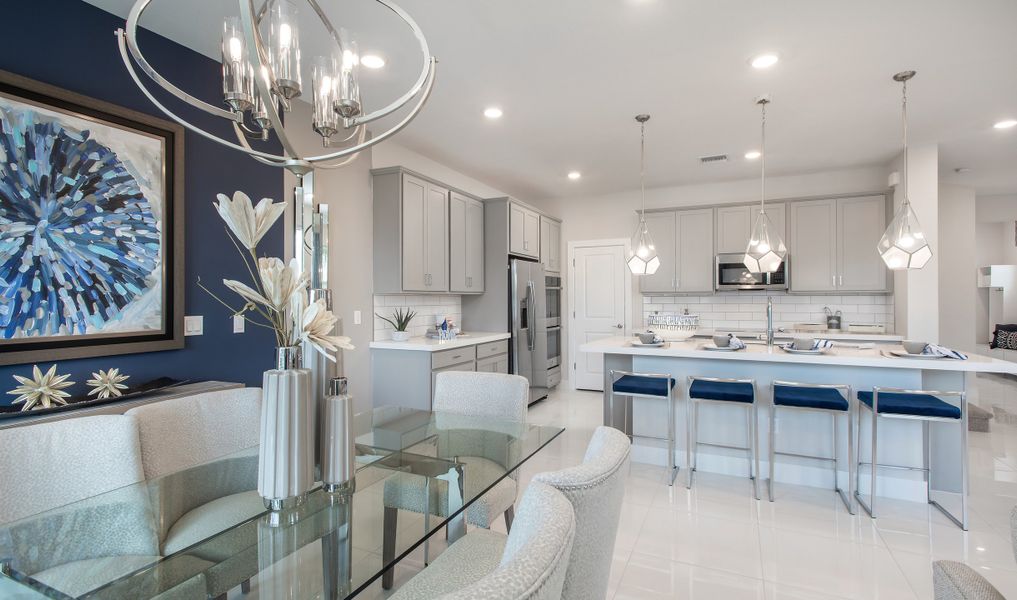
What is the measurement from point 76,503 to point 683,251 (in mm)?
5766

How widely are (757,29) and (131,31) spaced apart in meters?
2.84

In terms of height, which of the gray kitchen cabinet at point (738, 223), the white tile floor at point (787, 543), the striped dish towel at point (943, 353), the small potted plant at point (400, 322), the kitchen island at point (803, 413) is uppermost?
the gray kitchen cabinet at point (738, 223)

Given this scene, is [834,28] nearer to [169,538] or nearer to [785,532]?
[785,532]

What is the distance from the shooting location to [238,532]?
1.21 m

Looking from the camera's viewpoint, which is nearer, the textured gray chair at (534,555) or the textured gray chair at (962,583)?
the textured gray chair at (534,555)

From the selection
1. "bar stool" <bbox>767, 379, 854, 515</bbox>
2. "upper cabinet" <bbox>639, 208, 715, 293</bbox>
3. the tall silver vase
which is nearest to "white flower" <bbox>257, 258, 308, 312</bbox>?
the tall silver vase

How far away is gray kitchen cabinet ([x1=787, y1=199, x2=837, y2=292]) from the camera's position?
517cm

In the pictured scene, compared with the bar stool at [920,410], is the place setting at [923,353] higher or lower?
higher

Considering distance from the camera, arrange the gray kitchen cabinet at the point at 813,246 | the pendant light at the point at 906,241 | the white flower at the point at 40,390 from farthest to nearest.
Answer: the gray kitchen cabinet at the point at 813,246, the pendant light at the point at 906,241, the white flower at the point at 40,390

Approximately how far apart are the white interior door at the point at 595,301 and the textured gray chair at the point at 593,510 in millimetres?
5352

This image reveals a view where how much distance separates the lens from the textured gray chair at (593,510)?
874 millimetres

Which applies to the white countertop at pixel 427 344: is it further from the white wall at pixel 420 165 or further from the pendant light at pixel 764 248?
the pendant light at pixel 764 248

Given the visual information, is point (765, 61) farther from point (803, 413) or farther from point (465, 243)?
Answer: point (465, 243)

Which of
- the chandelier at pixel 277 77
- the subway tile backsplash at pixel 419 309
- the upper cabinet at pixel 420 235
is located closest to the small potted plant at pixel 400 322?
the subway tile backsplash at pixel 419 309
